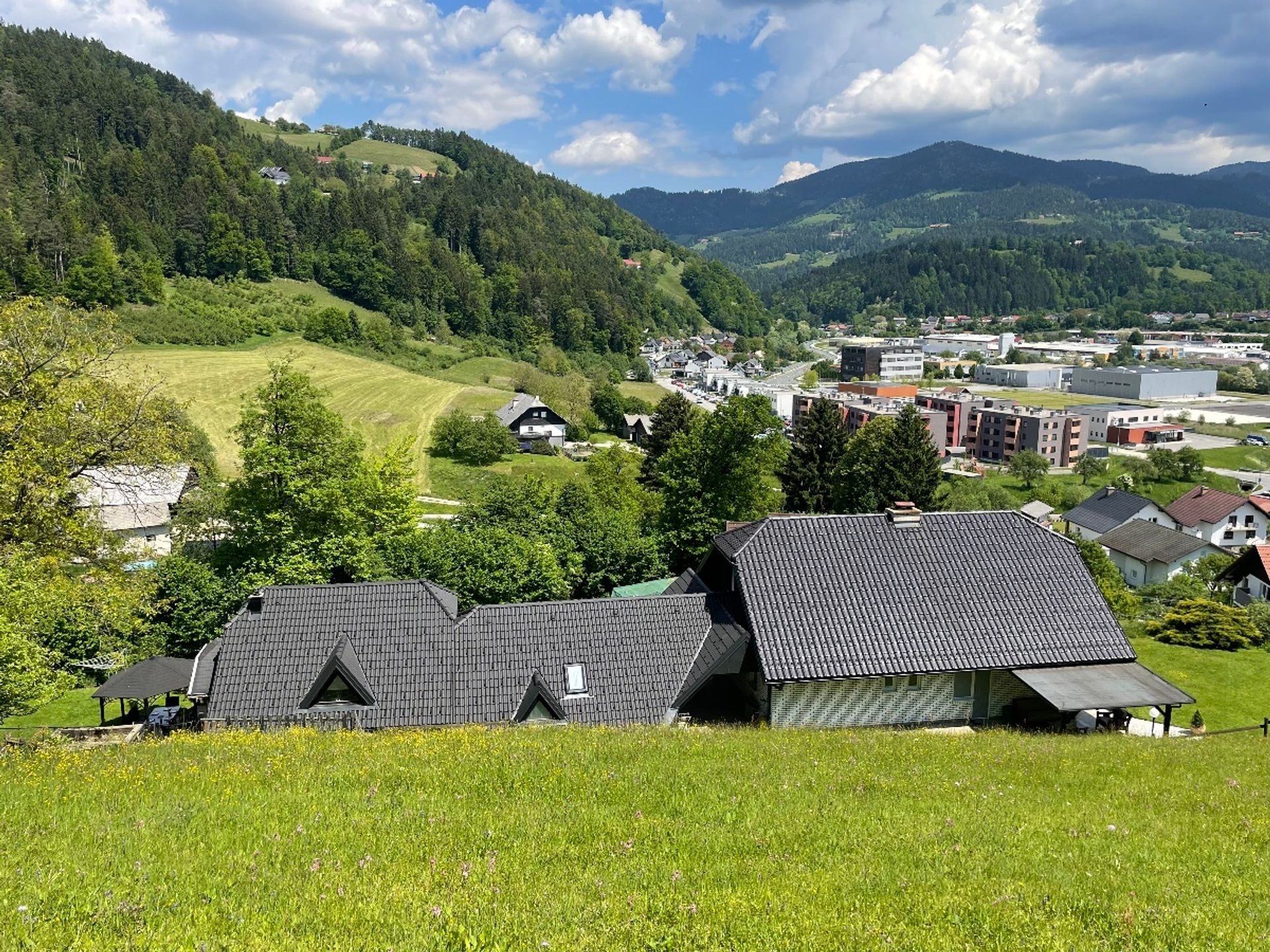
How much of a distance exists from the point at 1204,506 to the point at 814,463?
4055 centimetres

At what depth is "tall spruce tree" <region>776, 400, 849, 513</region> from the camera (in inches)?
2117

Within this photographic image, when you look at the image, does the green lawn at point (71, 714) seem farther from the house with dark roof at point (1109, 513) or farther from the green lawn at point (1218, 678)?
the house with dark roof at point (1109, 513)

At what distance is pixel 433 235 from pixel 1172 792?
170m

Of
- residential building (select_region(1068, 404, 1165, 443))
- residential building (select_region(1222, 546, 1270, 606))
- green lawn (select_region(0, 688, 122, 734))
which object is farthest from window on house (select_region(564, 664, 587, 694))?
residential building (select_region(1068, 404, 1165, 443))

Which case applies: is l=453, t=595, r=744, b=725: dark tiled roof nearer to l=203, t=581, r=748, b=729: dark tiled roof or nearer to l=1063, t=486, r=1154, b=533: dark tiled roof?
l=203, t=581, r=748, b=729: dark tiled roof

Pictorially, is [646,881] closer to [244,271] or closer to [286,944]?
[286,944]

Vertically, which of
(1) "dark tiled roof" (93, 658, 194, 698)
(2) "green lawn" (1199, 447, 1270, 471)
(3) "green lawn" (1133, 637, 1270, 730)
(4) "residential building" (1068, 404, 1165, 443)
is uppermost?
(1) "dark tiled roof" (93, 658, 194, 698)

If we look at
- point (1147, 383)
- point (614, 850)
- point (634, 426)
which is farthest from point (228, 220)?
point (1147, 383)

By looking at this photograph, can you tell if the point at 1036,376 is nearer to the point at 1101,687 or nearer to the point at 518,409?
the point at 518,409

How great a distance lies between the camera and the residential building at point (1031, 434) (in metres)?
117

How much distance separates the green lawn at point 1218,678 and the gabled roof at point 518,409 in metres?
62.2

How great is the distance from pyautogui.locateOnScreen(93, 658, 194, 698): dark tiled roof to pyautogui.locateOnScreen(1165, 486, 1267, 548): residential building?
2921 inches

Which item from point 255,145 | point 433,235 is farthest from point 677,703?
point 255,145

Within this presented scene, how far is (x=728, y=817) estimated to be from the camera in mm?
10039
